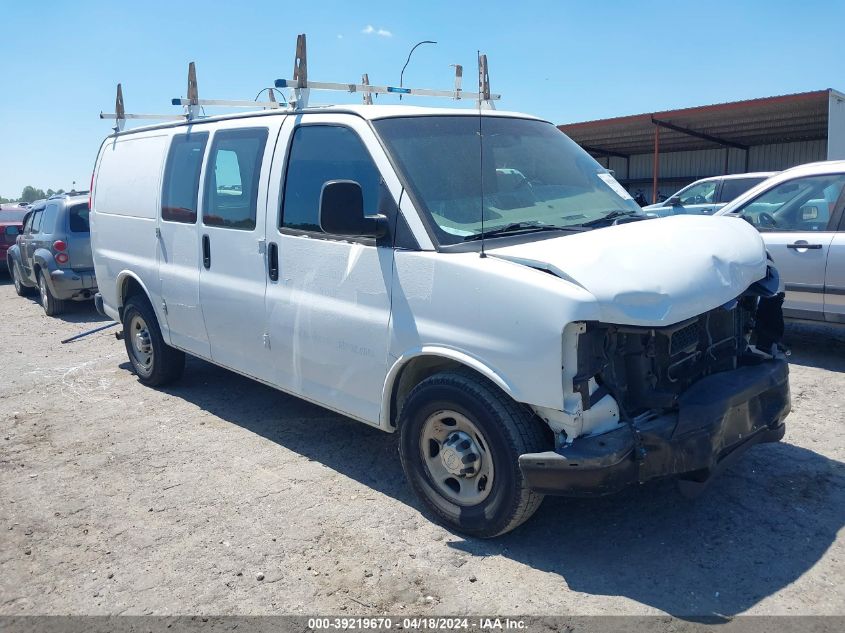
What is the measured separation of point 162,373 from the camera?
6570 mm

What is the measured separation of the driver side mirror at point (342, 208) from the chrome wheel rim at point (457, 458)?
3.47ft

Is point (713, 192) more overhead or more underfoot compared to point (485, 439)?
more overhead

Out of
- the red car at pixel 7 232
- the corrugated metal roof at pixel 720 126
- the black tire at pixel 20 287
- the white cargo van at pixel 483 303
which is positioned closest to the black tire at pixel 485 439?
the white cargo van at pixel 483 303

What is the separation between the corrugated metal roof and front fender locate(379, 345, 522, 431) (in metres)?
15.0

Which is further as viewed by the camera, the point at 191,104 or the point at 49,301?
the point at 49,301

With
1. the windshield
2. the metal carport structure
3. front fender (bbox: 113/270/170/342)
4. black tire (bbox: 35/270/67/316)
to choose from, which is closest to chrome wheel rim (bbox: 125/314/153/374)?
front fender (bbox: 113/270/170/342)

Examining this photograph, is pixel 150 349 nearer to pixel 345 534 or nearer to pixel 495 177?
pixel 345 534

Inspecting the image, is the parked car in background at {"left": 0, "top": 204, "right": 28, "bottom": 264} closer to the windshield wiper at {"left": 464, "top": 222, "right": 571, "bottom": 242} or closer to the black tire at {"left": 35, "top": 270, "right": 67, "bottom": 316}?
the black tire at {"left": 35, "top": 270, "right": 67, "bottom": 316}

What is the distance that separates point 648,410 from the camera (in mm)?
3463

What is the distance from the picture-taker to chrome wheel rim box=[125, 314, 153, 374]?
6586mm

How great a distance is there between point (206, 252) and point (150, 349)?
172 centimetres

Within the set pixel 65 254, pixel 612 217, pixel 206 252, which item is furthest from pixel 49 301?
pixel 612 217

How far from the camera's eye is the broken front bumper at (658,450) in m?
3.20

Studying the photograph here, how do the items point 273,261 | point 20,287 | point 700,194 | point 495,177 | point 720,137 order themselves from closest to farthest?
1. point 495,177
2. point 273,261
3. point 700,194
4. point 20,287
5. point 720,137
